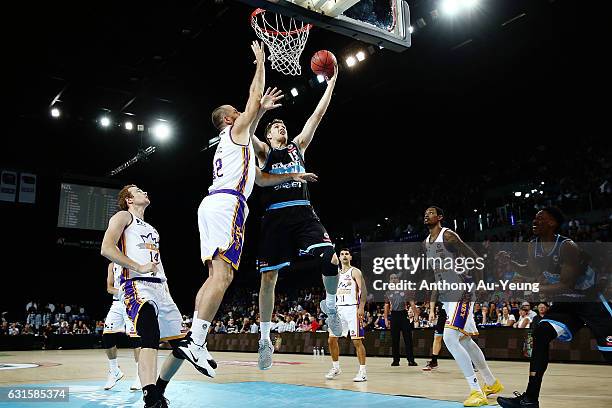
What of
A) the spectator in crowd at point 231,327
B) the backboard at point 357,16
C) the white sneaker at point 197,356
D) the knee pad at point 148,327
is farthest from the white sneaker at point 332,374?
the spectator in crowd at point 231,327

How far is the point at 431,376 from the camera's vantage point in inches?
323

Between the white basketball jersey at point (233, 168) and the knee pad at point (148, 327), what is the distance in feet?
3.62

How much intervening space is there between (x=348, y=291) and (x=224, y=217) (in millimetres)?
5185

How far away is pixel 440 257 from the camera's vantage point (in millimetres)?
6188

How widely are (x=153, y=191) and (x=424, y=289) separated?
1341 centimetres

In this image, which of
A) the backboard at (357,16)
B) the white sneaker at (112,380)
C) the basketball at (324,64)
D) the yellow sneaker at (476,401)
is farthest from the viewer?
the backboard at (357,16)

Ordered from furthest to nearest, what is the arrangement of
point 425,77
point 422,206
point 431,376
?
point 422,206 → point 425,77 → point 431,376

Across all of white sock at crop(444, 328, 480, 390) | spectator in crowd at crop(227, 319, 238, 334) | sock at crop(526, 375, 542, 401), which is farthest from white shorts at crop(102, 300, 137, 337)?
spectator in crowd at crop(227, 319, 238, 334)

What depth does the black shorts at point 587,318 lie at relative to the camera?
3.96 m

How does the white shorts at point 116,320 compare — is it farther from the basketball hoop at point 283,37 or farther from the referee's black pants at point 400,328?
the referee's black pants at point 400,328

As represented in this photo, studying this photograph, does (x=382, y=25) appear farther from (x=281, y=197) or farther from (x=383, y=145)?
(x=383, y=145)

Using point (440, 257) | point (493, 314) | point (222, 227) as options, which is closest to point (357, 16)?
point (440, 257)

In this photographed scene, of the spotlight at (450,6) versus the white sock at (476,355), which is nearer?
the white sock at (476,355)

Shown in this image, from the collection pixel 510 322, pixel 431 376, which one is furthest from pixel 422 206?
pixel 431 376
